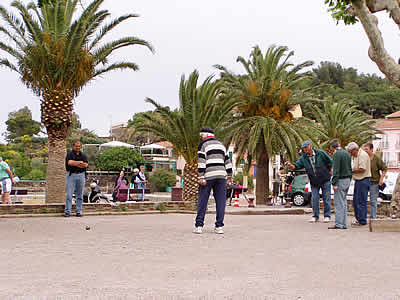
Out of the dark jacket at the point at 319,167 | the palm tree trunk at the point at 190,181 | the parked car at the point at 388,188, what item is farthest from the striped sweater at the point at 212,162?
the parked car at the point at 388,188

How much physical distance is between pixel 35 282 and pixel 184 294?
149 centimetres

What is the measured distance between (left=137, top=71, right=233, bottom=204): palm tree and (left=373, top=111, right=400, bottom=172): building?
68.1m

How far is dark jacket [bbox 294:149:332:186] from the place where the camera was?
1253cm

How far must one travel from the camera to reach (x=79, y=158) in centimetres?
1398

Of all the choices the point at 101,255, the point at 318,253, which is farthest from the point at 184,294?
the point at 318,253

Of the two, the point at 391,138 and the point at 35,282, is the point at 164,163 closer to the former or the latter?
the point at 391,138

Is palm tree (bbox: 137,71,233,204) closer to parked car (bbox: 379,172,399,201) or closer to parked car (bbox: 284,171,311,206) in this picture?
parked car (bbox: 284,171,311,206)

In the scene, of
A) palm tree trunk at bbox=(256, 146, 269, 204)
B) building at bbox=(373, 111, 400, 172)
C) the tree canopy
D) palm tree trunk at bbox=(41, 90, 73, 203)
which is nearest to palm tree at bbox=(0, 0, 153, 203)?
palm tree trunk at bbox=(41, 90, 73, 203)

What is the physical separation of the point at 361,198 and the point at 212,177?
11.9 feet

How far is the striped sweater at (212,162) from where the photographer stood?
396 inches

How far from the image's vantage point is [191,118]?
2044 centimetres

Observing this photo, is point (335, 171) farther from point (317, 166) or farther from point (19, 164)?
point (19, 164)

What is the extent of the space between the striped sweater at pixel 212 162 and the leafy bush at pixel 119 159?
42584 millimetres

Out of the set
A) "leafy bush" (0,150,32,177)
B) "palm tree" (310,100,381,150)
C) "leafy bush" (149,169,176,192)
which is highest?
"palm tree" (310,100,381,150)
